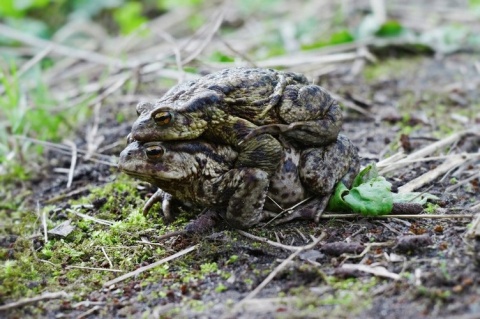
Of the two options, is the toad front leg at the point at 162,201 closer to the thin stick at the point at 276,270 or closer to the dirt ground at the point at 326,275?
the dirt ground at the point at 326,275

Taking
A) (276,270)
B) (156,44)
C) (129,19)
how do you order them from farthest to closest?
(129,19) → (156,44) → (276,270)

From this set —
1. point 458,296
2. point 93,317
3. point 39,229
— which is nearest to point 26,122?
point 39,229

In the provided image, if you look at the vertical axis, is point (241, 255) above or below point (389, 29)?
below

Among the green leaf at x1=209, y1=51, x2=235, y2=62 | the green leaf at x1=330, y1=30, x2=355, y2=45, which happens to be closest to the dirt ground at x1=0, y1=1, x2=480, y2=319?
the green leaf at x1=209, y1=51, x2=235, y2=62

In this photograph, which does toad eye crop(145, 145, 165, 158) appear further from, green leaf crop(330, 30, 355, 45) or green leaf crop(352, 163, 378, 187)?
green leaf crop(330, 30, 355, 45)

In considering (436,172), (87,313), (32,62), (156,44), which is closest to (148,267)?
(87,313)

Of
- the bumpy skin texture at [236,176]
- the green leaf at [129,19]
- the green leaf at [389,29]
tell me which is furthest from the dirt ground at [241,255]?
the green leaf at [129,19]

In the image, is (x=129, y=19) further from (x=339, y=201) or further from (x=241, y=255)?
(x=241, y=255)

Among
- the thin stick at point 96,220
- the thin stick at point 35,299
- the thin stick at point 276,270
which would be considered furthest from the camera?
the thin stick at point 96,220
